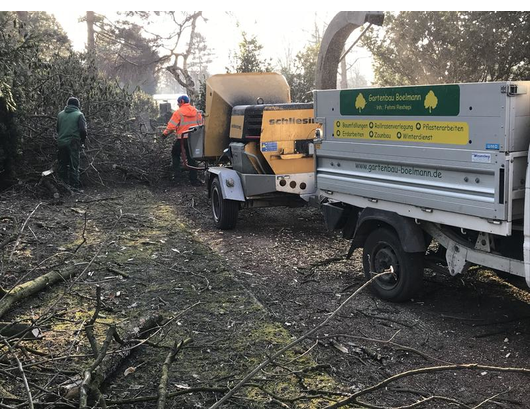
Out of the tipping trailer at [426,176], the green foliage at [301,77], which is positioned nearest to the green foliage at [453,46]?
the green foliage at [301,77]

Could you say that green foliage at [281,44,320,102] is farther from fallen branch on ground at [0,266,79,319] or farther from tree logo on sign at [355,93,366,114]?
fallen branch on ground at [0,266,79,319]

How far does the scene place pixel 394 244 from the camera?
5957 mm

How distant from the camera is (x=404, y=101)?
18.5 ft

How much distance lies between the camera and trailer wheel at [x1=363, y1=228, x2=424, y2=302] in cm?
580

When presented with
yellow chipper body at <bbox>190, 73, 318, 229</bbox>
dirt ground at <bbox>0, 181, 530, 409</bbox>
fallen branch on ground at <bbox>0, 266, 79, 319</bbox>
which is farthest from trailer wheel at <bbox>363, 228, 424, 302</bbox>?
fallen branch on ground at <bbox>0, 266, 79, 319</bbox>

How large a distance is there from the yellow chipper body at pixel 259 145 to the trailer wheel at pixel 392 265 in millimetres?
2411

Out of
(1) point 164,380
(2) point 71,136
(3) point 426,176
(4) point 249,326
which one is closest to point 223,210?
(4) point 249,326

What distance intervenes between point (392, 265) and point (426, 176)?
103cm

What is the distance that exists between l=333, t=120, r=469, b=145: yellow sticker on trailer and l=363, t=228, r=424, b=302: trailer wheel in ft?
3.21

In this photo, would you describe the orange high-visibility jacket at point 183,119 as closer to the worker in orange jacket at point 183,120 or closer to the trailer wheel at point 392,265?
the worker in orange jacket at point 183,120

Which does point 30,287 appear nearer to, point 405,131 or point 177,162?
point 405,131

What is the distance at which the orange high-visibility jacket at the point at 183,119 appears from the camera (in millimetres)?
12484
